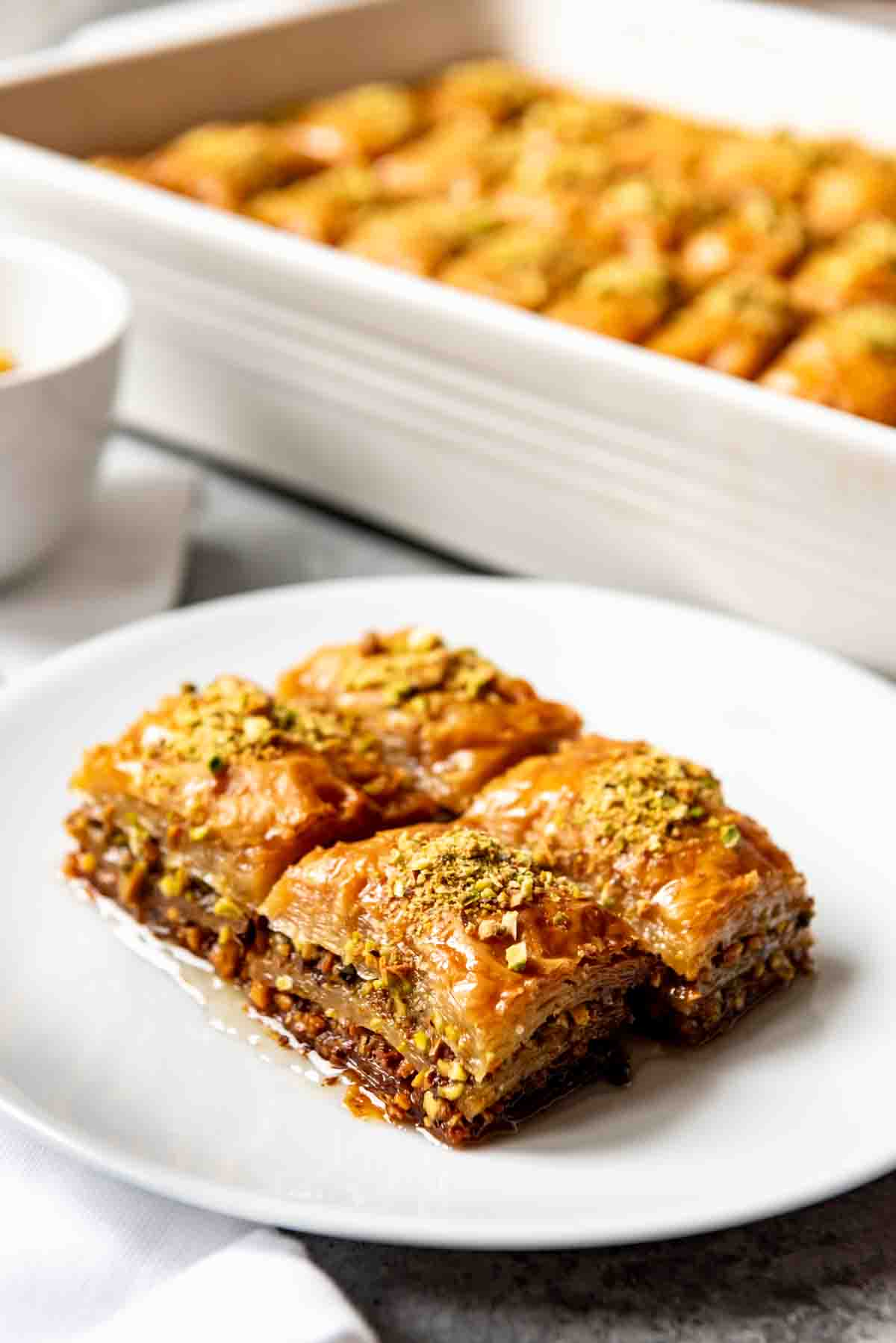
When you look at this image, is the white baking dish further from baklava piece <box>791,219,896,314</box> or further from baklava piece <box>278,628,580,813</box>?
baklava piece <box>791,219,896,314</box>

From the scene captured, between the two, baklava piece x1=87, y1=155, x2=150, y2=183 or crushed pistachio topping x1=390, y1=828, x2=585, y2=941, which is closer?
Result: crushed pistachio topping x1=390, y1=828, x2=585, y2=941

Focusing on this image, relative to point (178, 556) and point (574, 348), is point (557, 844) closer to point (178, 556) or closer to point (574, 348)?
point (574, 348)

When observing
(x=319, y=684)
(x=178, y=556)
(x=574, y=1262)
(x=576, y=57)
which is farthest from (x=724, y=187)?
(x=574, y=1262)

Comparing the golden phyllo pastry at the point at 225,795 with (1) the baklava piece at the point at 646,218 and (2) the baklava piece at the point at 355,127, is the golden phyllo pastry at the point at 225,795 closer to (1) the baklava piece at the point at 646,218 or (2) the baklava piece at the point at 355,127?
(1) the baklava piece at the point at 646,218

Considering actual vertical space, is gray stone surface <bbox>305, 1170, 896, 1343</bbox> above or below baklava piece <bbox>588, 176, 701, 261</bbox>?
below

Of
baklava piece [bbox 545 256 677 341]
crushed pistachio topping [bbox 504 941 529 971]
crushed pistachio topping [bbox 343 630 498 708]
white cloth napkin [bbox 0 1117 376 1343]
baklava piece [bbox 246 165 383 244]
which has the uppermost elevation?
baklava piece [bbox 545 256 677 341]

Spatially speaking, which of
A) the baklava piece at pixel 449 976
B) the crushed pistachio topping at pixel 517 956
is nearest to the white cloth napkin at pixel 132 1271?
the baklava piece at pixel 449 976

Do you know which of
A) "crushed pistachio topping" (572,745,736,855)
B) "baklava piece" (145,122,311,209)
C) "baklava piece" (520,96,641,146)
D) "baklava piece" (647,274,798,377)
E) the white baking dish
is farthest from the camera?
"baklava piece" (520,96,641,146)

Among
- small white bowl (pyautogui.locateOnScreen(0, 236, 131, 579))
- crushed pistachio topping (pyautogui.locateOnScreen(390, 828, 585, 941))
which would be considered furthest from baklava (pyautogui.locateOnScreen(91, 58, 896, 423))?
crushed pistachio topping (pyautogui.locateOnScreen(390, 828, 585, 941))
